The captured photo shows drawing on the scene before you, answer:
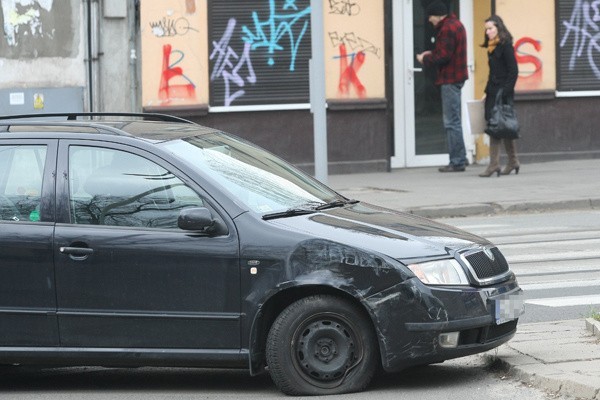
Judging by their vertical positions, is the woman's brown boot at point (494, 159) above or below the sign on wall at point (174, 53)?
below

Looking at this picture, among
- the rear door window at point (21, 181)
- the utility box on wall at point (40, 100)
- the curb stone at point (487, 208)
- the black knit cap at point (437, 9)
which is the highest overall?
the black knit cap at point (437, 9)

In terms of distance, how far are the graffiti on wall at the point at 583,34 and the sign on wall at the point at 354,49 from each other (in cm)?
296

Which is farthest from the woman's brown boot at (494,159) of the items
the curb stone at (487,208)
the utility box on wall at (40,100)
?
the utility box on wall at (40,100)

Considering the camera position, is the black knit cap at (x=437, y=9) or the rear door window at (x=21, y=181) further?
the black knit cap at (x=437, y=9)

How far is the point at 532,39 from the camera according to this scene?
20656 mm

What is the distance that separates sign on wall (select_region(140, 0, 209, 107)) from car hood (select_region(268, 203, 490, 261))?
11.8 m

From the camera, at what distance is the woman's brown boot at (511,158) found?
18688mm

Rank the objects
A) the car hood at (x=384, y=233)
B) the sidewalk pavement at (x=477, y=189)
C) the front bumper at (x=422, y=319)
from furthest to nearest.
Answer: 1. the sidewalk pavement at (x=477, y=189)
2. the car hood at (x=384, y=233)
3. the front bumper at (x=422, y=319)

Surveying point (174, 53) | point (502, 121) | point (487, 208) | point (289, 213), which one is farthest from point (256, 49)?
point (289, 213)

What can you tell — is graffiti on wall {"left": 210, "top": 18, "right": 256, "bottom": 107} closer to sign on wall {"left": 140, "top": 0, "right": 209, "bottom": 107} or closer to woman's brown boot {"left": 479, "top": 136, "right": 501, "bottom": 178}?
sign on wall {"left": 140, "top": 0, "right": 209, "bottom": 107}

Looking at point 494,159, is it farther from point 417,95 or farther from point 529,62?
point 529,62

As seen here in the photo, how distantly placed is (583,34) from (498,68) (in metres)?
2.94

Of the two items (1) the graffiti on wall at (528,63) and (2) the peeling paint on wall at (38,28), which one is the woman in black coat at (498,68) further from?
(2) the peeling paint on wall at (38,28)

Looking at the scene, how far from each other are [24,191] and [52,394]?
1.11 metres
